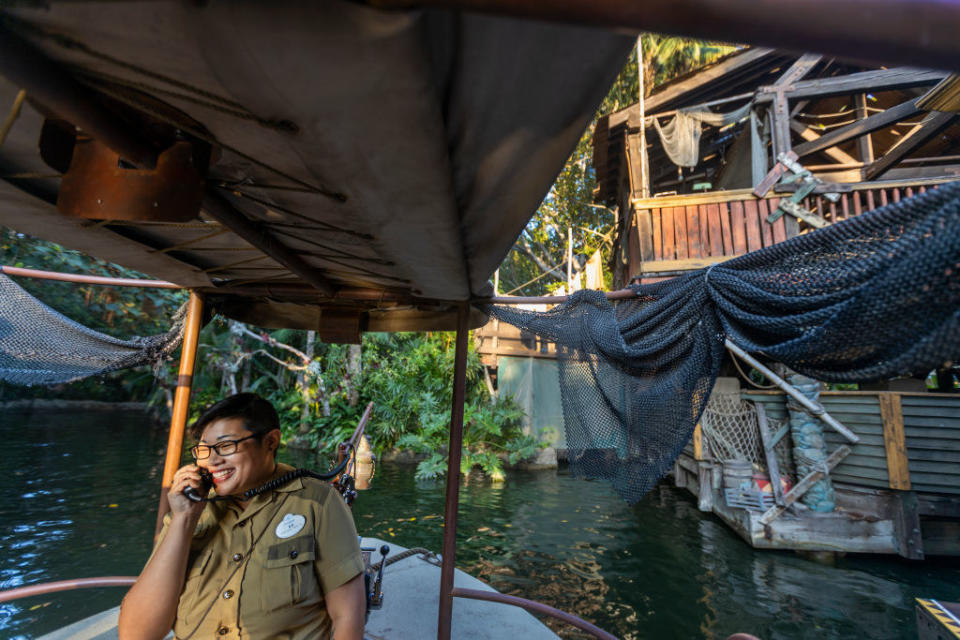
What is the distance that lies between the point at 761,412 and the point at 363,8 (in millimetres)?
9806

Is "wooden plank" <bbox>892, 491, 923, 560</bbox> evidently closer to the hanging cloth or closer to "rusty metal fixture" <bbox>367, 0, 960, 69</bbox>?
the hanging cloth

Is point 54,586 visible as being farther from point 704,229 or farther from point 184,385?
point 704,229

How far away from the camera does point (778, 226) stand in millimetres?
8766

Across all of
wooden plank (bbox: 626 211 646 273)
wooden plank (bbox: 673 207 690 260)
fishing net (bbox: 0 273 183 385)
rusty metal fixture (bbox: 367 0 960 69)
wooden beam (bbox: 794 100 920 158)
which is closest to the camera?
rusty metal fixture (bbox: 367 0 960 69)

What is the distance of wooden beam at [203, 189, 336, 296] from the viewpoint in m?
1.86

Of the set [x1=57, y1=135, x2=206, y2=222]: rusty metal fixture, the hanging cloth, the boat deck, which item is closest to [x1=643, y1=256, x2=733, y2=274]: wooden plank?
the hanging cloth

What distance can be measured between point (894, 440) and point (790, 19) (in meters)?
9.51

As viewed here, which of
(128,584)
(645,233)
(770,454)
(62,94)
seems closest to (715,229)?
(645,233)

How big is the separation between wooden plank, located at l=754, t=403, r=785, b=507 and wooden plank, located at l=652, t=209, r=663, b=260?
3.46m

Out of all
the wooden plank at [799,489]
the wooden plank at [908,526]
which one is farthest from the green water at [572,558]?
the wooden plank at [799,489]

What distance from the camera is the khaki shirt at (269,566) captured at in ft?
5.95

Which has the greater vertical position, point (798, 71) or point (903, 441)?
point (798, 71)

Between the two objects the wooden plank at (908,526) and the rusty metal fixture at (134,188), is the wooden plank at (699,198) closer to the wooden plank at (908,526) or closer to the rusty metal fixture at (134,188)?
the wooden plank at (908,526)

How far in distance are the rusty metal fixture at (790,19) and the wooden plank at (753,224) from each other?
30.9 feet
